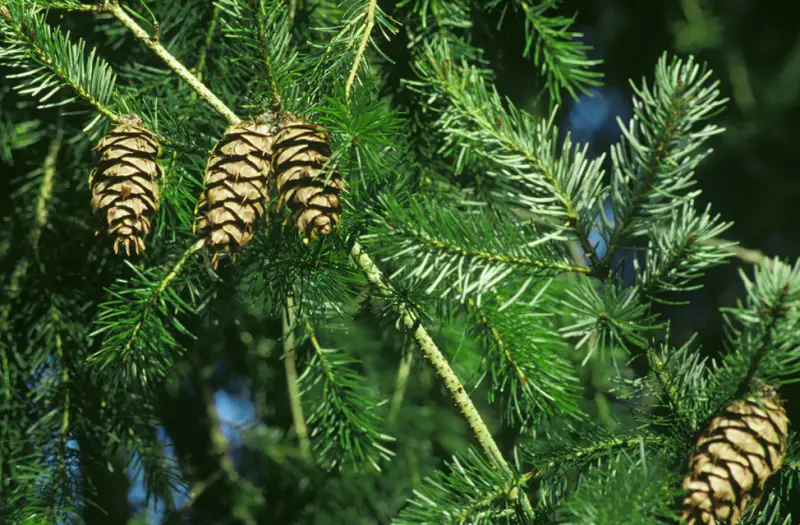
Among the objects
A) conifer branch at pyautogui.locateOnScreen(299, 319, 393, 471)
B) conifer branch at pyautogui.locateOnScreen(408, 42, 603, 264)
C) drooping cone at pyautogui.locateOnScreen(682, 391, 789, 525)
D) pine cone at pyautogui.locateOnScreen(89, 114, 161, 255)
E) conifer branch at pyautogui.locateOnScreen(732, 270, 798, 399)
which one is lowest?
drooping cone at pyautogui.locateOnScreen(682, 391, 789, 525)

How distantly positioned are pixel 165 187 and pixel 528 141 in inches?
13.2

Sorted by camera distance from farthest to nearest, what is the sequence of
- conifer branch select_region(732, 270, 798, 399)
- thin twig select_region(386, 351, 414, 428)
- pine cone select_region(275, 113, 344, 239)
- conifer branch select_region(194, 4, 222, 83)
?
thin twig select_region(386, 351, 414, 428) < conifer branch select_region(194, 4, 222, 83) < pine cone select_region(275, 113, 344, 239) < conifer branch select_region(732, 270, 798, 399)

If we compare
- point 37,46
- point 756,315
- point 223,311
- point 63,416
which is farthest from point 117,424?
point 756,315

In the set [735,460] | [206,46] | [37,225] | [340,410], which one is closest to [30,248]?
[37,225]

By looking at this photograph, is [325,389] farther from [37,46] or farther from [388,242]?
[37,46]

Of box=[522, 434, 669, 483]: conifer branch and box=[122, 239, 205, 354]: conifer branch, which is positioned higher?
box=[122, 239, 205, 354]: conifer branch

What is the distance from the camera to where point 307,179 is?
60cm

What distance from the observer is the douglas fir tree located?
Answer: 57 centimetres

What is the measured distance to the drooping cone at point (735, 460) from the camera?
0.52m

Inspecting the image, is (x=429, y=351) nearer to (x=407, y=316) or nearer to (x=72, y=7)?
(x=407, y=316)

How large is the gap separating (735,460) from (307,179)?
360 millimetres

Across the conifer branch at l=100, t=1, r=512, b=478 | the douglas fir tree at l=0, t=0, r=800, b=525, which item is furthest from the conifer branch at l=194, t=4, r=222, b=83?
the conifer branch at l=100, t=1, r=512, b=478

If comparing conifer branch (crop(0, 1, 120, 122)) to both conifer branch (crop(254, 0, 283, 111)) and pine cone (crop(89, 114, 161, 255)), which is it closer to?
pine cone (crop(89, 114, 161, 255))

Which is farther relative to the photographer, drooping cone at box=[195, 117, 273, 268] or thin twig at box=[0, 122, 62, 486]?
thin twig at box=[0, 122, 62, 486]
